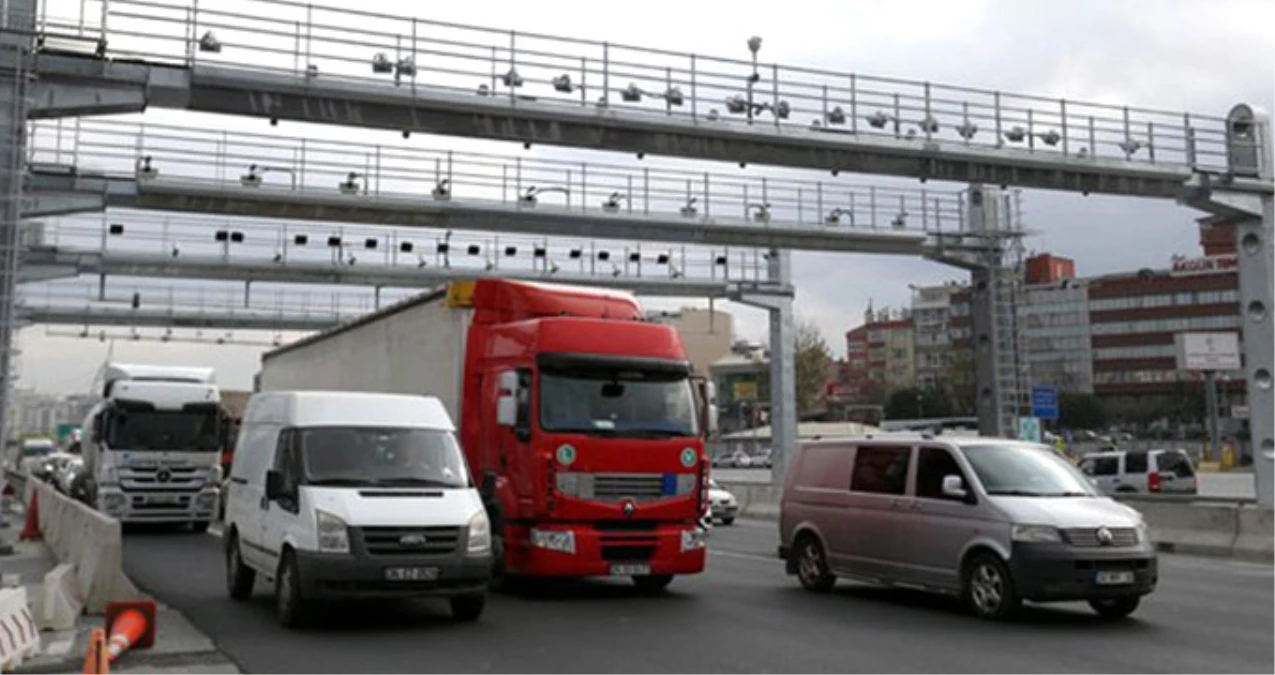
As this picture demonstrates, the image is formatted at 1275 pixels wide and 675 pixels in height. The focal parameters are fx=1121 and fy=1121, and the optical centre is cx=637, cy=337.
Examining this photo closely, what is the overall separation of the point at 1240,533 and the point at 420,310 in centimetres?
1429

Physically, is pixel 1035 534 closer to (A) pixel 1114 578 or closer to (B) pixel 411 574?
(A) pixel 1114 578

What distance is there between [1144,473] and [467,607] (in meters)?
27.3

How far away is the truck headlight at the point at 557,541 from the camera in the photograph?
41.4ft

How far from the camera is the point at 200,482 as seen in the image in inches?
909

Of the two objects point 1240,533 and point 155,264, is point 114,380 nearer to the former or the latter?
point 155,264

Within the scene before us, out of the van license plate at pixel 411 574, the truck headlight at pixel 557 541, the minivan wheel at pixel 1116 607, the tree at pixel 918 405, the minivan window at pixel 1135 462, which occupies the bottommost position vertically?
the minivan wheel at pixel 1116 607

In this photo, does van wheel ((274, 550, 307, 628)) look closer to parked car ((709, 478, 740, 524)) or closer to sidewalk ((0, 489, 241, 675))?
sidewalk ((0, 489, 241, 675))

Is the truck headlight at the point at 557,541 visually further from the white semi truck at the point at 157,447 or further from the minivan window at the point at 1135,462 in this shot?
the minivan window at the point at 1135,462

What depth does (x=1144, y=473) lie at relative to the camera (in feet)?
108

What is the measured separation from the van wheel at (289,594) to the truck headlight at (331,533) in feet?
1.24

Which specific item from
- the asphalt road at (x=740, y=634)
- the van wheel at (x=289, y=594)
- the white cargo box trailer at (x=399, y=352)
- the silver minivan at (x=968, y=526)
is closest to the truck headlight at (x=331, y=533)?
the van wheel at (x=289, y=594)

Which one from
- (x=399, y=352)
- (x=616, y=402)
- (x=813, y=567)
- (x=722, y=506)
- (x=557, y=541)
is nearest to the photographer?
(x=557, y=541)

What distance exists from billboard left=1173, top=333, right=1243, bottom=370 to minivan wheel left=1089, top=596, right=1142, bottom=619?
4701 cm

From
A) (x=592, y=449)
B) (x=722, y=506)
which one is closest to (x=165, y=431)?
(x=722, y=506)
